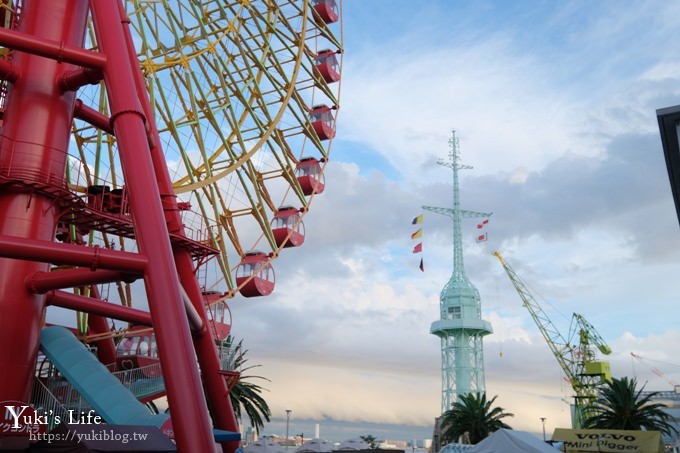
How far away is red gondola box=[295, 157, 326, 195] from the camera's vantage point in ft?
120

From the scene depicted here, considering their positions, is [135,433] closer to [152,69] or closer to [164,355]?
[164,355]

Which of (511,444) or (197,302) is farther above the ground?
(197,302)

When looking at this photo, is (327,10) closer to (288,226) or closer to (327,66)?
(327,66)

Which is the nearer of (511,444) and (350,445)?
(511,444)

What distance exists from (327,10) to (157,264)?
28.2 metres

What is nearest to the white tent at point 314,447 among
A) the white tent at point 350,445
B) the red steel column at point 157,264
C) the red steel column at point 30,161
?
the white tent at point 350,445

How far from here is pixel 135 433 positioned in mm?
14758

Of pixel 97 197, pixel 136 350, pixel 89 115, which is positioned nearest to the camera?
pixel 89 115

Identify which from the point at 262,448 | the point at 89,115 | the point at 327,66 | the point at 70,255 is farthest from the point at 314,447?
the point at 70,255

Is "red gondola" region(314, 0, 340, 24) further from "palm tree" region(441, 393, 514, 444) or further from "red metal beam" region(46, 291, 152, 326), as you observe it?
"palm tree" region(441, 393, 514, 444)

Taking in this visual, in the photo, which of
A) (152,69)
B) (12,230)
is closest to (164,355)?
(12,230)

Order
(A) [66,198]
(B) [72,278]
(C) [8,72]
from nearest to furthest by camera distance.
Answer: (B) [72,278]
(C) [8,72]
(A) [66,198]

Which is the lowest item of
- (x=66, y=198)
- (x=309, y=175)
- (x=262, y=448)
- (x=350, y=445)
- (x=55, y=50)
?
(x=262, y=448)

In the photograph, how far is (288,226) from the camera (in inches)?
1396
